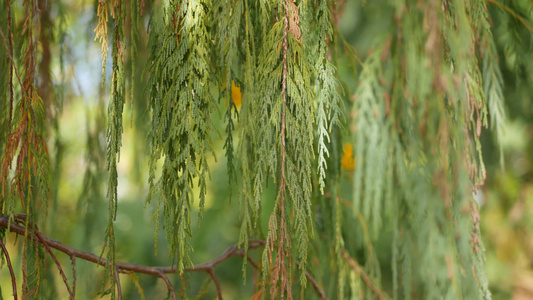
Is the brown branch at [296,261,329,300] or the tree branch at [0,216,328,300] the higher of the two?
the tree branch at [0,216,328,300]

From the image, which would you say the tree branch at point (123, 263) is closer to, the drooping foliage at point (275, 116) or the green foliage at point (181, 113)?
the drooping foliage at point (275, 116)

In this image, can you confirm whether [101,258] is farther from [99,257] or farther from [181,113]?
[181,113]

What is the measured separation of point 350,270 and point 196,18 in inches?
25.1

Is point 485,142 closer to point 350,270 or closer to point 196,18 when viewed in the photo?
point 350,270

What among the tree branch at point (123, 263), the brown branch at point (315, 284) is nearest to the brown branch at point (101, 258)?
the tree branch at point (123, 263)

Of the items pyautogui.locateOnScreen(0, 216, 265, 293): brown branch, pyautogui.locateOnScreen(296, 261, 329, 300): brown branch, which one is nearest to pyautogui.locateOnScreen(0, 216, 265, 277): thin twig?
pyautogui.locateOnScreen(0, 216, 265, 293): brown branch

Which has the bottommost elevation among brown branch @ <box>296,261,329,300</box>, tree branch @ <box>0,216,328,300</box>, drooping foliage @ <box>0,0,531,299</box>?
brown branch @ <box>296,261,329,300</box>

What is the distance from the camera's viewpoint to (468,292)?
0.65m

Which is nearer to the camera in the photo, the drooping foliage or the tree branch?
the drooping foliage

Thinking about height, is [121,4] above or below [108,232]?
above

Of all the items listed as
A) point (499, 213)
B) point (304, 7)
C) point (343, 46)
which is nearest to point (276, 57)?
point (304, 7)

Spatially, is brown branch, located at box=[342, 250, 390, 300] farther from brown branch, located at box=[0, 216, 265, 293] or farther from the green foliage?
the green foliage

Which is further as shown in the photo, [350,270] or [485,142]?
[485,142]

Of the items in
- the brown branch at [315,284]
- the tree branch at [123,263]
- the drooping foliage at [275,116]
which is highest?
the drooping foliage at [275,116]
